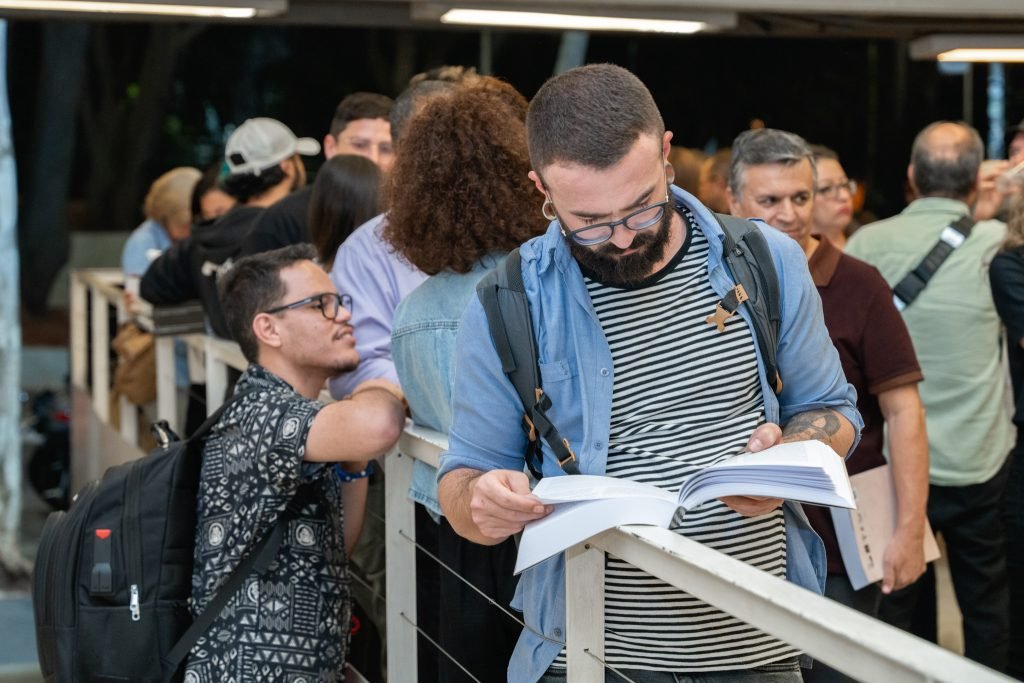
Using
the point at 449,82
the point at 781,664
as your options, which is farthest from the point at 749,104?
the point at 781,664

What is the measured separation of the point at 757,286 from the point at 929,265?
2220 mm

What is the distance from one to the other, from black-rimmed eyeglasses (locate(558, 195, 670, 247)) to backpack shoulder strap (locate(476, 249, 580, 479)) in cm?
14

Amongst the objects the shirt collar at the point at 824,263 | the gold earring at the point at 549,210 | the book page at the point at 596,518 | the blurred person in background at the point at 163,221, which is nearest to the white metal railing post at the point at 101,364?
the blurred person in background at the point at 163,221

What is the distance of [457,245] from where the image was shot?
8.45ft

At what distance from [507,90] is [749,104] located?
5848mm

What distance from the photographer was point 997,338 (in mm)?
4090

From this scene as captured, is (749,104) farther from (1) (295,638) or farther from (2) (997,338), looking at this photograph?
(1) (295,638)

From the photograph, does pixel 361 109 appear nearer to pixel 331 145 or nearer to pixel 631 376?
pixel 331 145

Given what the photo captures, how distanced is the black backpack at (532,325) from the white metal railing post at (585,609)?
146 millimetres

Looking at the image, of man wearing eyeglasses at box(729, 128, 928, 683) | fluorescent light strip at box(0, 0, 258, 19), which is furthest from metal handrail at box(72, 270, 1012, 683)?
fluorescent light strip at box(0, 0, 258, 19)

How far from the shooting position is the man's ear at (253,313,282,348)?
3.06 m

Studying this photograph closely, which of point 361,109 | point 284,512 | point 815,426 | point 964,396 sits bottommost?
point 284,512

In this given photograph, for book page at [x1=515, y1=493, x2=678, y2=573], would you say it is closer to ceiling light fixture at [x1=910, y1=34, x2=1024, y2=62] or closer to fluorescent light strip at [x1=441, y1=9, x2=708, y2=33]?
fluorescent light strip at [x1=441, y1=9, x2=708, y2=33]

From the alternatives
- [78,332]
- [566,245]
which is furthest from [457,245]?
[78,332]
